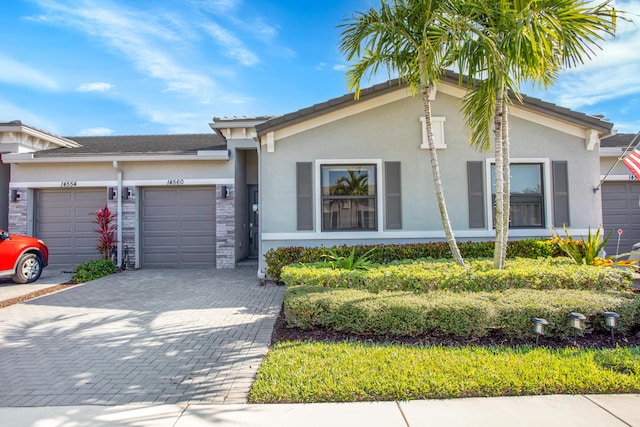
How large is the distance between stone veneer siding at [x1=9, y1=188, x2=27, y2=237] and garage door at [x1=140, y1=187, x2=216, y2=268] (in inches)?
136

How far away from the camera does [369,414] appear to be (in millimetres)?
2795

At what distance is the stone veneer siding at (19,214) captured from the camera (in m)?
10.2

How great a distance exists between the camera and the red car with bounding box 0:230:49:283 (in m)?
7.88

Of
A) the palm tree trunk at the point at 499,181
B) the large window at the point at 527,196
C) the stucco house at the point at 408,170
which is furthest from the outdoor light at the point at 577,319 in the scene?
the large window at the point at 527,196

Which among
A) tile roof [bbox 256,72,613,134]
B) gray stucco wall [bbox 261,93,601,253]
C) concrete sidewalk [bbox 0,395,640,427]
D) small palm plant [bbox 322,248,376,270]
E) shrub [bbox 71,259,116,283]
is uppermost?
tile roof [bbox 256,72,613,134]

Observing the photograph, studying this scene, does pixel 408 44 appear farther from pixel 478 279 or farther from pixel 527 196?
pixel 527 196

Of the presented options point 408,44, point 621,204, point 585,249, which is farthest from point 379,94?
point 621,204

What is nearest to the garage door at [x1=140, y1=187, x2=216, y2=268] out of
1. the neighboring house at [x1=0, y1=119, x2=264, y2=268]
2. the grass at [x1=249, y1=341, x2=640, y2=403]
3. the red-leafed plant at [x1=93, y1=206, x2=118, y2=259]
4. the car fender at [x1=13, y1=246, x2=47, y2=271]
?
the neighboring house at [x1=0, y1=119, x2=264, y2=268]

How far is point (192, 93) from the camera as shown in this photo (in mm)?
11984

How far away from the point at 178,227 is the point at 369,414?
29.8ft

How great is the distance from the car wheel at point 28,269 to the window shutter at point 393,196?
29.0ft

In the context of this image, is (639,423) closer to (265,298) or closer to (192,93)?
(265,298)

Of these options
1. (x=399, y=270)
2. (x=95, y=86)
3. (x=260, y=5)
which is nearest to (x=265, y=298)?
(x=399, y=270)

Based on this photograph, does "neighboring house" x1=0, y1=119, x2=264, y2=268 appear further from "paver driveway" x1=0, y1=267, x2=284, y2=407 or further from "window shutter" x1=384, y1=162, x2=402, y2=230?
"window shutter" x1=384, y1=162, x2=402, y2=230
